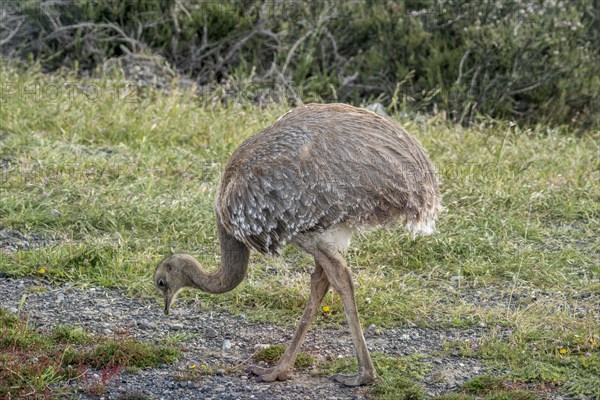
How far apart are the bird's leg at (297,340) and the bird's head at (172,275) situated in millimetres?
649

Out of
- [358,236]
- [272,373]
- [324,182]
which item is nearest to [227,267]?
[272,373]

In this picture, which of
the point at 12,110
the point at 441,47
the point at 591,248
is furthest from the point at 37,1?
the point at 591,248

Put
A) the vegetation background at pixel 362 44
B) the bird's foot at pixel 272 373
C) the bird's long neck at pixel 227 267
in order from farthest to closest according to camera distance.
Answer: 1. the vegetation background at pixel 362 44
2. the bird's long neck at pixel 227 267
3. the bird's foot at pixel 272 373

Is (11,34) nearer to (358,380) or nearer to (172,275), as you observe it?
(172,275)

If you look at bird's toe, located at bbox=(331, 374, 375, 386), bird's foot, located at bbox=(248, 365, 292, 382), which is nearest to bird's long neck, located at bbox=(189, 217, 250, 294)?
bird's foot, located at bbox=(248, 365, 292, 382)

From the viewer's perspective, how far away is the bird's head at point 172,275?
5.84 metres

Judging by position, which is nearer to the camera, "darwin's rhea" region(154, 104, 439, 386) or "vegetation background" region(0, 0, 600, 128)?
"darwin's rhea" region(154, 104, 439, 386)

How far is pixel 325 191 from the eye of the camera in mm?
5215

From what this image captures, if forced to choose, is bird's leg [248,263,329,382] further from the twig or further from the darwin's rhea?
the twig

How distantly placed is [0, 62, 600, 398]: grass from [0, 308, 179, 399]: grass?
850mm

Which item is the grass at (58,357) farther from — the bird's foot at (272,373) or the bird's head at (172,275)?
the bird's foot at (272,373)

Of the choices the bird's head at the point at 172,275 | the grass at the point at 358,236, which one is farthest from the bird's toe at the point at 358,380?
the bird's head at the point at 172,275

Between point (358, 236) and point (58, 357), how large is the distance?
2.23m

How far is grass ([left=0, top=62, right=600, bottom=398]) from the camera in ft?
20.6
